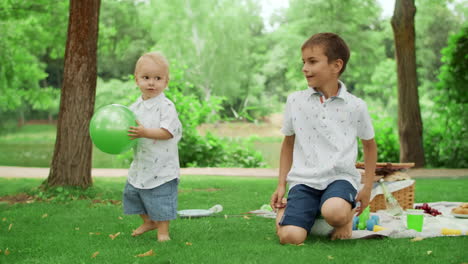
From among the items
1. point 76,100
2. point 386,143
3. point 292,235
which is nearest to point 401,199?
point 292,235

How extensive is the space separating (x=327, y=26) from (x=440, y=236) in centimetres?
2730

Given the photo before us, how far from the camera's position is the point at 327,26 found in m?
29.9

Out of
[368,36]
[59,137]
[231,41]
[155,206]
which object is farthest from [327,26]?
[155,206]

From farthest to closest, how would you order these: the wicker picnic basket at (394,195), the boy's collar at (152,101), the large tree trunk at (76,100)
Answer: the large tree trunk at (76,100) → the wicker picnic basket at (394,195) → the boy's collar at (152,101)

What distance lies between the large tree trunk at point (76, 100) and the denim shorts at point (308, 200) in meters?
3.23

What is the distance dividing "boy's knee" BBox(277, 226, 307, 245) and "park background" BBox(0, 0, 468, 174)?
8.16 metres

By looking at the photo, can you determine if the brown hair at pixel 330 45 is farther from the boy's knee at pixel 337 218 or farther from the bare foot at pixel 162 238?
the bare foot at pixel 162 238

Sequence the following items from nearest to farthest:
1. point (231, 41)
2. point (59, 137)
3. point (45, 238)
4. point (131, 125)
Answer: point (131, 125) → point (45, 238) → point (59, 137) → point (231, 41)

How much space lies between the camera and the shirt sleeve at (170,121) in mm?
3594

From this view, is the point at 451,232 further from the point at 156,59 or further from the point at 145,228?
the point at 156,59

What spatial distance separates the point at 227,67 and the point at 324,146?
3068 centimetres

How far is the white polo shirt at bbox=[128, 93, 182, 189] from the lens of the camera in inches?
143

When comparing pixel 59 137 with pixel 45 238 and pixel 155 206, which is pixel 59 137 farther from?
pixel 155 206

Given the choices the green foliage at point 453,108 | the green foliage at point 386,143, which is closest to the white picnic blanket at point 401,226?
the green foliage at point 453,108
